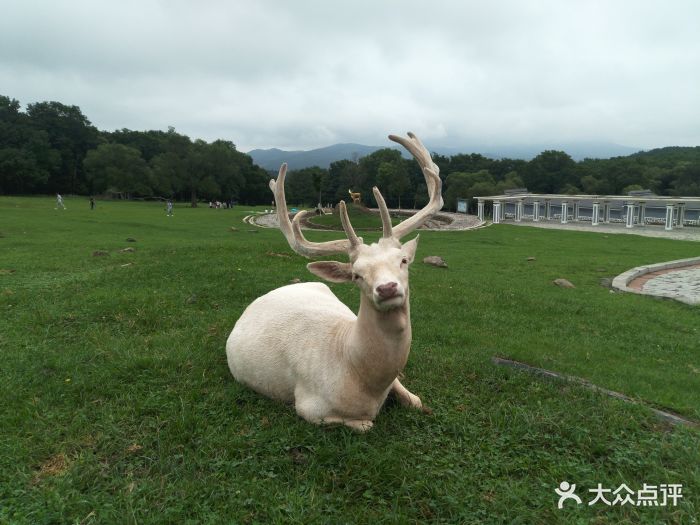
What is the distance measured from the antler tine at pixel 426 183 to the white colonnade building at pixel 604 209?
4175 cm

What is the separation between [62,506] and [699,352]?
838 cm

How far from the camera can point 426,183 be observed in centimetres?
461

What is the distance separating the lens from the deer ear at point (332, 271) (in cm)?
413

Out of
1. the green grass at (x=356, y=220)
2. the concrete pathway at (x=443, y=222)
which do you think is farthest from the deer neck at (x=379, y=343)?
the concrete pathway at (x=443, y=222)

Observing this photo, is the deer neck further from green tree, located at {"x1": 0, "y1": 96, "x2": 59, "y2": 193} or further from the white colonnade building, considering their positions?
green tree, located at {"x1": 0, "y1": 96, "x2": 59, "y2": 193}

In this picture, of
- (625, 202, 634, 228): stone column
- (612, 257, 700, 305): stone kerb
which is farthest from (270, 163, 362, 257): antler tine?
(625, 202, 634, 228): stone column

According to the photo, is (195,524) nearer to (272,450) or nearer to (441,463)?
(272,450)

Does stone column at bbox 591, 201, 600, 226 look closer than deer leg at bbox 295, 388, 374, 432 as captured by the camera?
No

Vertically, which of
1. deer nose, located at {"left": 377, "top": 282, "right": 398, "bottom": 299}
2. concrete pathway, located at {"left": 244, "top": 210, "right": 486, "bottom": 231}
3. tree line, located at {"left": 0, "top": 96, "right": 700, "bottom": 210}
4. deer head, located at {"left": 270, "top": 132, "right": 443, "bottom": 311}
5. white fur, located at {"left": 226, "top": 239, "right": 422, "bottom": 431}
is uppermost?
tree line, located at {"left": 0, "top": 96, "right": 700, "bottom": 210}

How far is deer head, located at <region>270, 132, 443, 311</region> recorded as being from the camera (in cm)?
350

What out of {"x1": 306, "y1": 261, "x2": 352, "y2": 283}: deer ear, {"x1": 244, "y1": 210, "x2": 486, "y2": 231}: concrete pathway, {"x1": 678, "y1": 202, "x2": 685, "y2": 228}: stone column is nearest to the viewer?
{"x1": 306, "y1": 261, "x2": 352, "y2": 283}: deer ear

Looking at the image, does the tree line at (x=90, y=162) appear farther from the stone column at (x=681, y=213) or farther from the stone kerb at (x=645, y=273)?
the stone kerb at (x=645, y=273)

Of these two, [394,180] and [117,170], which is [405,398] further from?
[117,170]

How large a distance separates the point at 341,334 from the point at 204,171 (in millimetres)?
62093
